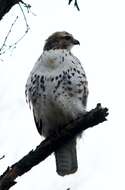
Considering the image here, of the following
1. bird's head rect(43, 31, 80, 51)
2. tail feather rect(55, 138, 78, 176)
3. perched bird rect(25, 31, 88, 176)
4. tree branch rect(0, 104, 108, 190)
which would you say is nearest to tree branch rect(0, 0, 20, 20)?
tree branch rect(0, 104, 108, 190)

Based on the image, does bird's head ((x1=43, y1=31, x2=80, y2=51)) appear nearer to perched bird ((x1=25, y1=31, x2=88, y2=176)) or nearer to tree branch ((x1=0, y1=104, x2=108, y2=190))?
perched bird ((x1=25, y1=31, x2=88, y2=176))

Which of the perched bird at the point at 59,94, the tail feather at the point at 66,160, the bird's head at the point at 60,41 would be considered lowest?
the tail feather at the point at 66,160

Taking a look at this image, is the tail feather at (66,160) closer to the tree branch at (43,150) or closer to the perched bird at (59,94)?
the perched bird at (59,94)

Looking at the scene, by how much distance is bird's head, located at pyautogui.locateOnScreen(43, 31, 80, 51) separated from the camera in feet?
20.2

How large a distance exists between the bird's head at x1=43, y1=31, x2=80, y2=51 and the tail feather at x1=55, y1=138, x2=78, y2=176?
123cm

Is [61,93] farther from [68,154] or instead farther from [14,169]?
[14,169]

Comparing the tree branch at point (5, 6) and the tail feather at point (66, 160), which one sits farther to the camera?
the tail feather at point (66, 160)

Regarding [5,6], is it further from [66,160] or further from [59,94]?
[66,160]

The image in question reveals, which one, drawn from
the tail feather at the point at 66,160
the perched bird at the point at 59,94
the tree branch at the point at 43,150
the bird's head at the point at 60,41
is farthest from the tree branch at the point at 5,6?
the bird's head at the point at 60,41

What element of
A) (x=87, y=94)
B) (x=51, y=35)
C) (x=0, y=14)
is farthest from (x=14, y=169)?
(x=51, y=35)

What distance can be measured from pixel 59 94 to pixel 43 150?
1618 mm

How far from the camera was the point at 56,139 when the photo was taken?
4438 mm

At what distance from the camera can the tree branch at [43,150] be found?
11.3 feet

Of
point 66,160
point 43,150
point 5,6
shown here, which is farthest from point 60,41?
point 5,6
